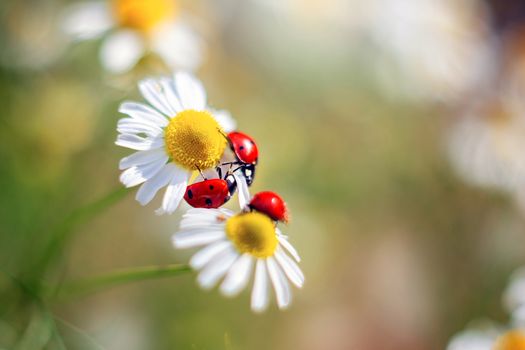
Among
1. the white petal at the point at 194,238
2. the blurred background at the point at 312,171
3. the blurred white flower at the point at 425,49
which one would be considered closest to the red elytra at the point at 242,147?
the white petal at the point at 194,238

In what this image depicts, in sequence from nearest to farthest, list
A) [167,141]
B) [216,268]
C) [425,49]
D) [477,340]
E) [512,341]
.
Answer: [216,268]
[167,141]
[512,341]
[477,340]
[425,49]

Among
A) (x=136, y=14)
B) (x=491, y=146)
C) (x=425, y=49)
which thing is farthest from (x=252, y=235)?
(x=425, y=49)

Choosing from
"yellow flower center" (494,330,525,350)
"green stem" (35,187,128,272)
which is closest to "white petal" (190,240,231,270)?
"green stem" (35,187,128,272)

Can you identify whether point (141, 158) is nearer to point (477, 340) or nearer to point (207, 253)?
point (207, 253)

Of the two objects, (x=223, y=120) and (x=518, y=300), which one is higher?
(x=223, y=120)

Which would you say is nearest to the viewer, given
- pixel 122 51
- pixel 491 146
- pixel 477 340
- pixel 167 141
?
pixel 167 141

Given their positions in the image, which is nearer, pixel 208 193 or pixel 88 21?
pixel 208 193

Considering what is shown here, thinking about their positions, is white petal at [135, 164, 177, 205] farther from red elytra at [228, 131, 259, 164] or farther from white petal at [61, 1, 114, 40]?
white petal at [61, 1, 114, 40]
